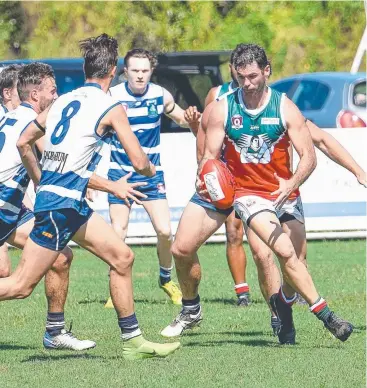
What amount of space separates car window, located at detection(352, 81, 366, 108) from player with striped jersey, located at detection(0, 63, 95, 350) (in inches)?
436

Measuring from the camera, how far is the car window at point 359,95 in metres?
19.3

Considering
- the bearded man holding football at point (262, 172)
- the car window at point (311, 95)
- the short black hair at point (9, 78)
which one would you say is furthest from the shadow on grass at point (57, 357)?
the car window at point (311, 95)

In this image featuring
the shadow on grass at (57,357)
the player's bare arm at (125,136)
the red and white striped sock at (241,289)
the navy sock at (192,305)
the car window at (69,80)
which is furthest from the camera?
the car window at (69,80)

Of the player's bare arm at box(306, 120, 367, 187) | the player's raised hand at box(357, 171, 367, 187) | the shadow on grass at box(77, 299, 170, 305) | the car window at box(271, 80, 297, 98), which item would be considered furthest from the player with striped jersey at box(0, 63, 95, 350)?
the car window at box(271, 80, 297, 98)

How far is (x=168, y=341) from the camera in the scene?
9.14 meters

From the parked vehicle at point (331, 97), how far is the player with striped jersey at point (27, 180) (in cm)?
1024

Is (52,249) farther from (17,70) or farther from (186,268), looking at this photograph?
(17,70)

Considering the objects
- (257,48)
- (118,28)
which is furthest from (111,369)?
(118,28)

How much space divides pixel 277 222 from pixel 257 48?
1.20 metres

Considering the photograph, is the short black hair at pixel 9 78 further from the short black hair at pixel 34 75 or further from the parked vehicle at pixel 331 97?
the parked vehicle at pixel 331 97

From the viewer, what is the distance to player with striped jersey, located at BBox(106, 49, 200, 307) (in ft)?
37.1

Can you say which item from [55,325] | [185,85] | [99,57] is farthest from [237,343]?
[185,85]

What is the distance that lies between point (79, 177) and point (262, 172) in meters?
1.44

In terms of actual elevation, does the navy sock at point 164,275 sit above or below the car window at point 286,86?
above
